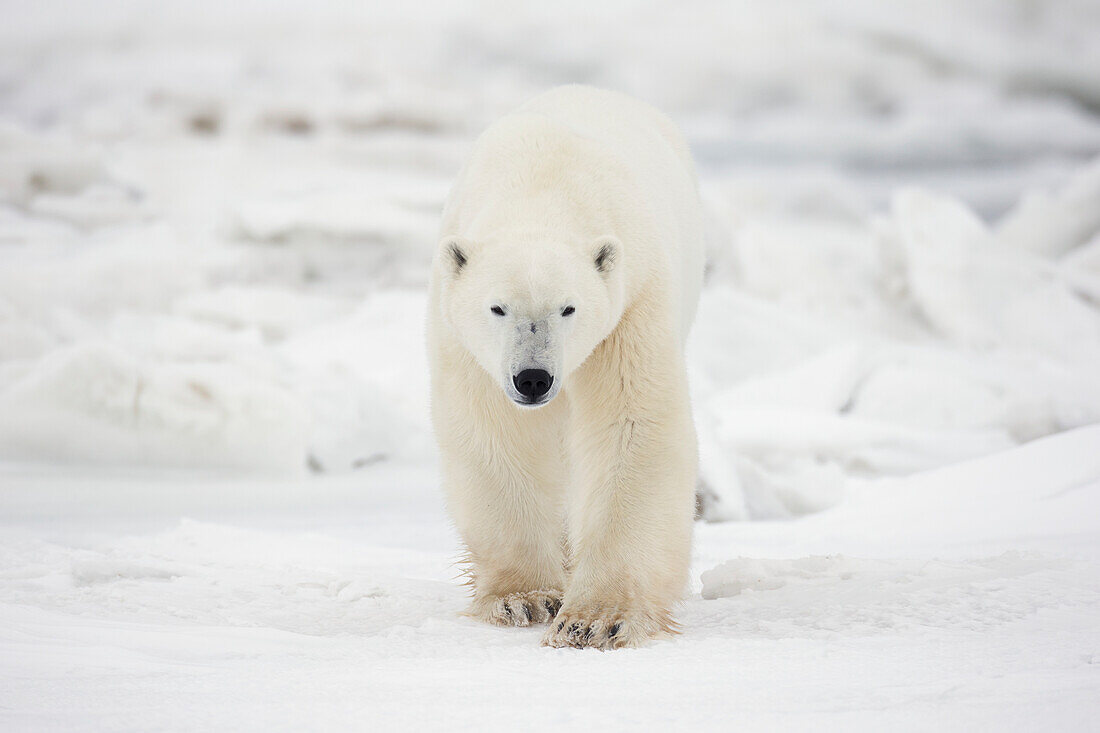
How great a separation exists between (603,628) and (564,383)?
649 mm

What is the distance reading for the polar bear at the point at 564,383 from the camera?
2.53 metres

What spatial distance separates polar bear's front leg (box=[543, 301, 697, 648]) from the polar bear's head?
0.15 m

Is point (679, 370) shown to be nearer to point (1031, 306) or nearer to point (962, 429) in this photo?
point (962, 429)

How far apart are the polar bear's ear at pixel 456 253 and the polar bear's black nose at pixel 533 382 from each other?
1.35 ft

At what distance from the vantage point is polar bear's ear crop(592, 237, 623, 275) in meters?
2.59

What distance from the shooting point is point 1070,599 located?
259 cm

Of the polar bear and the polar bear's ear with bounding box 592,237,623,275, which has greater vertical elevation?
the polar bear's ear with bounding box 592,237,623,275

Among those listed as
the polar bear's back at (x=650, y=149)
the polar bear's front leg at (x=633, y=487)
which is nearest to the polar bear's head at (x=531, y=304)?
the polar bear's front leg at (x=633, y=487)

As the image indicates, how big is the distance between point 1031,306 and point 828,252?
328 centimetres

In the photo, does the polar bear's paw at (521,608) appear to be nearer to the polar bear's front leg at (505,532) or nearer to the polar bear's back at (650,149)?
the polar bear's front leg at (505,532)

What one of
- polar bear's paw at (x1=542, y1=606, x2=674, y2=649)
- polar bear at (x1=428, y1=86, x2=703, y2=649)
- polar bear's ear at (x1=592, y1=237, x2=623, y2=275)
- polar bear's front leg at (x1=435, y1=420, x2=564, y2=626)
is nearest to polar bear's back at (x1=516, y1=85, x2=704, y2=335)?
polar bear at (x1=428, y1=86, x2=703, y2=649)

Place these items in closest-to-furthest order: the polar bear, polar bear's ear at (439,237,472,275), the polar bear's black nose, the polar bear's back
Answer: the polar bear's black nose, the polar bear, polar bear's ear at (439,237,472,275), the polar bear's back

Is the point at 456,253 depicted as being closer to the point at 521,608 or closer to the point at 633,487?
the point at 633,487

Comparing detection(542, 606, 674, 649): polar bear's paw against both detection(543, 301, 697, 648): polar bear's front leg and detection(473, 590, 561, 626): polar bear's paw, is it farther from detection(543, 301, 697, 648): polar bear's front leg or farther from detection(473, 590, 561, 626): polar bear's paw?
detection(473, 590, 561, 626): polar bear's paw
